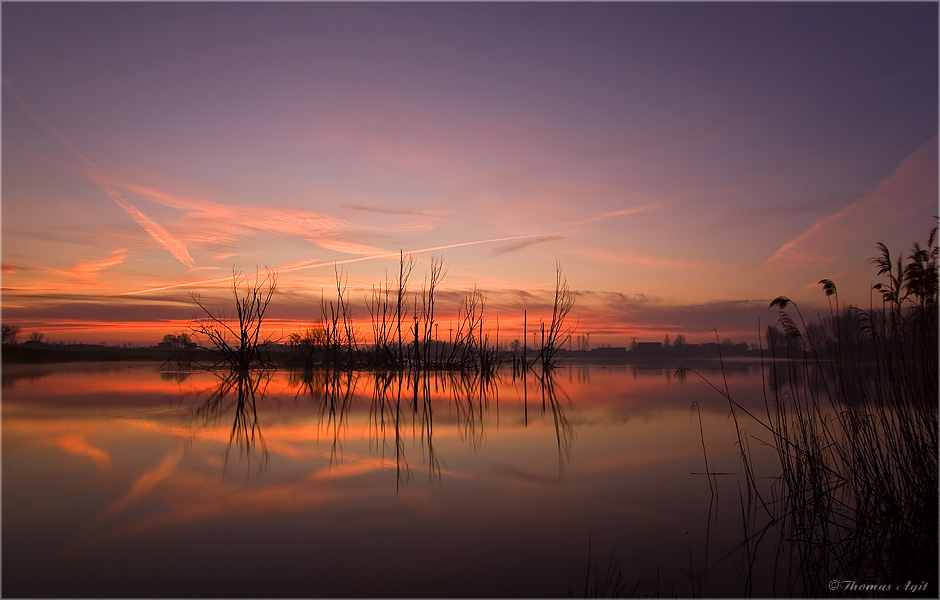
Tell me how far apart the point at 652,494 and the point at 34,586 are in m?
3.39

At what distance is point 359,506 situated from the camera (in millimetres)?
3381

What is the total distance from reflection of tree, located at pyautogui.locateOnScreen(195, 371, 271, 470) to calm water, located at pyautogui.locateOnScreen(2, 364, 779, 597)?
51mm

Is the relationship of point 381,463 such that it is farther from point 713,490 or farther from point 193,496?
point 713,490

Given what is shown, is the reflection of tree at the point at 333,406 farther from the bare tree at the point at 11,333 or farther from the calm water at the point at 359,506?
the bare tree at the point at 11,333

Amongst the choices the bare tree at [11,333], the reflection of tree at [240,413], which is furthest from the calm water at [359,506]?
the bare tree at [11,333]

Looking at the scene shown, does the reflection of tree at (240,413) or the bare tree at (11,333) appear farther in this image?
the bare tree at (11,333)

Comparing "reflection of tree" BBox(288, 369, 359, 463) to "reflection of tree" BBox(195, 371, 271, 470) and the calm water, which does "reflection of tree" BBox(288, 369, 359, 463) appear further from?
"reflection of tree" BBox(195, 371, 271, 470)

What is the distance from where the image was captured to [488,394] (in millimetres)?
11352

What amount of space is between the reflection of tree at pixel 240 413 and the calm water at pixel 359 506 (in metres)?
0.05

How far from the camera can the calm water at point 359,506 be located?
2.43m

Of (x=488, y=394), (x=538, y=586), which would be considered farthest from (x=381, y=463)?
(x=488, y=394)

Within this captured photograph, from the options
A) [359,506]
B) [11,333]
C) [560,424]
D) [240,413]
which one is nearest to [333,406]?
[240,413]

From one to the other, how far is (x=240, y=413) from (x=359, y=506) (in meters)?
4.81

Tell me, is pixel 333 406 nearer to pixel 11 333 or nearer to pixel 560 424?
pixel 560 424
